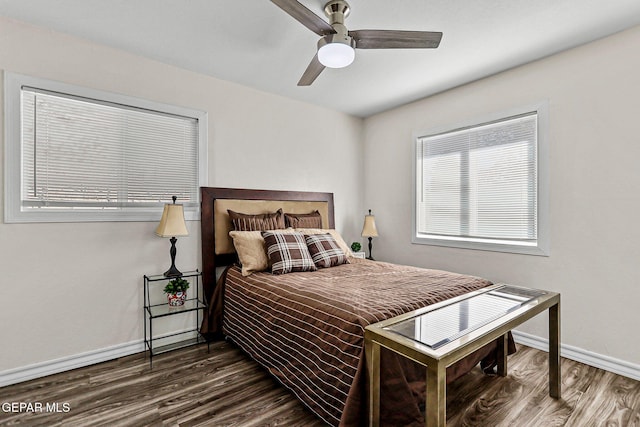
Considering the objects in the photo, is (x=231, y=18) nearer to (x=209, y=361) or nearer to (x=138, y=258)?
(x=138, y=258)

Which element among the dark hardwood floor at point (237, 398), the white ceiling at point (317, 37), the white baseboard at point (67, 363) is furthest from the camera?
the white baseboard at point (67, 363)

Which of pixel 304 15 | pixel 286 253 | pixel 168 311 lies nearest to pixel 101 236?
pixel 168 311

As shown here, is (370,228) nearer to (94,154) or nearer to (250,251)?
(250,251)

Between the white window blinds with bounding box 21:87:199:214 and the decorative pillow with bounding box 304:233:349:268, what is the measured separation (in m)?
1.23

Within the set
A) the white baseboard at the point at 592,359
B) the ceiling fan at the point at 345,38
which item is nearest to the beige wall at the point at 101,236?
the ceiling fan at the point at 345,38

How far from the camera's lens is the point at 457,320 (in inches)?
61.8

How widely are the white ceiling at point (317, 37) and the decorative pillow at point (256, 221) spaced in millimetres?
1407

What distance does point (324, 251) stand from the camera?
119 inches

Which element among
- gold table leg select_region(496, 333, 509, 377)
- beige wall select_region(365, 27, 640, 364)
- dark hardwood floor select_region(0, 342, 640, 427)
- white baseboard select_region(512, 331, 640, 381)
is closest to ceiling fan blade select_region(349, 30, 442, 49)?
beige wall select_region(365, 27, 640, 364)

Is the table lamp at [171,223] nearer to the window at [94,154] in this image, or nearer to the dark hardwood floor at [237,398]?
the window at [94,154]

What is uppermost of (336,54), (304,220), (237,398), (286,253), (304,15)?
(304,15)

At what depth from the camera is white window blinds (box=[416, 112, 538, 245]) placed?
290 centimetres

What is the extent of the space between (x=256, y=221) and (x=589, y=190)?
9.60ft

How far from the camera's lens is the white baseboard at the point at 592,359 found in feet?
7.47
